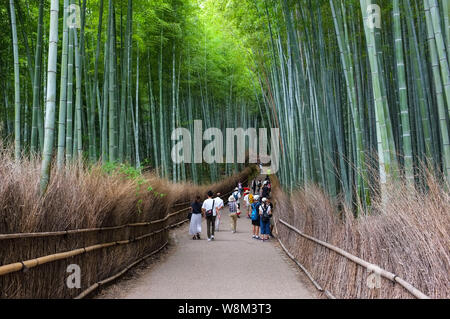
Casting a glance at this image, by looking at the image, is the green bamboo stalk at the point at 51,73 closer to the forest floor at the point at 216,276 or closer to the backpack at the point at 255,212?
the forest floor at the point at 216,276

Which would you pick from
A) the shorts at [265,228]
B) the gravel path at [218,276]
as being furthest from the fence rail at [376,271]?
the shorts at [265,228]

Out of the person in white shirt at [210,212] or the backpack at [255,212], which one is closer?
the person in white shirt at [210,212]

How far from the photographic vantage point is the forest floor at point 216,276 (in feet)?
13.3

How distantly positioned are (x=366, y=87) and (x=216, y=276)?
11.7 feet

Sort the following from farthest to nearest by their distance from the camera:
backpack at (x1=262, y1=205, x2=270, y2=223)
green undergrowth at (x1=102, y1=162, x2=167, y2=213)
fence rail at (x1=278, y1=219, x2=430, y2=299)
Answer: backpack at (x1=262, y1=205, x2=270, y2=223), green undergrowth at (x1=102, y1=162, x2=167, y2=213), fence rail at (x1=278, y1=219, x2=430, y2=299)

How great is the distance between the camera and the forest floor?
4.04 metres

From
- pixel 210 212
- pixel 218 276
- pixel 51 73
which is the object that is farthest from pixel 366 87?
pixel 51 73

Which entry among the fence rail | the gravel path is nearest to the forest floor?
the gravel path

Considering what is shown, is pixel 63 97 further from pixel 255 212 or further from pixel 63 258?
pixel 255 212

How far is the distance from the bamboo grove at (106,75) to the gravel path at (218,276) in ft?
5.08

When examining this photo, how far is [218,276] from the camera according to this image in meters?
4.82

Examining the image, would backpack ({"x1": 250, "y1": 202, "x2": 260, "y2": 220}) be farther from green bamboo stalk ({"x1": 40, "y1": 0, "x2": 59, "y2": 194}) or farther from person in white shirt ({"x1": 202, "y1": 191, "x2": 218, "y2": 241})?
green bamboo stalk ({"x1": 40, "y1": 0, "x2": 59, "y2": 194})

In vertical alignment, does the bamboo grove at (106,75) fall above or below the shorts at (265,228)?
above
